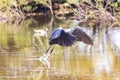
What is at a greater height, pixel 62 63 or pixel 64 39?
pixel 64 39

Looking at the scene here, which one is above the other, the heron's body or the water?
the heron's body

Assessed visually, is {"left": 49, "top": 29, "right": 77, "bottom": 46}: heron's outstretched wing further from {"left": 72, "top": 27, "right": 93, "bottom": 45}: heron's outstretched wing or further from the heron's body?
{"left": 72, "top": 27, "right": 93, "bottom": 45}: heron's outstretched wing

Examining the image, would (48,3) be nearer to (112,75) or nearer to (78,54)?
(78,54)

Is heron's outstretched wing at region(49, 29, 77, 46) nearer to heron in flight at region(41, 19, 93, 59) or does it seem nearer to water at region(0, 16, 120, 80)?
heron in flight at region(41, 19, 93, 59)

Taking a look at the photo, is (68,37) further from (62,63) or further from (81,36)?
(62,63)

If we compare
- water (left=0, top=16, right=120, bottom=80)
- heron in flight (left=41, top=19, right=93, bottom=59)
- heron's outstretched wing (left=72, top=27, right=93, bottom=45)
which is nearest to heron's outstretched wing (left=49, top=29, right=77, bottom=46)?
heron in flight (left=41, top=19, right=93, bottom=59)

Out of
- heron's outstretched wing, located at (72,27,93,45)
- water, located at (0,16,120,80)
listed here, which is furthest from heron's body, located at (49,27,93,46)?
water, located at (0,16,120,80)

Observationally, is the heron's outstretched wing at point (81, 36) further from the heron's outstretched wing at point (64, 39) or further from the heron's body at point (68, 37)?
the heron's outstretched wing at point (64, 39)

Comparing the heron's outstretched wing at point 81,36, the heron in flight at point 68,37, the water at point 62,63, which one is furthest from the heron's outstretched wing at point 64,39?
the water at point 62,63

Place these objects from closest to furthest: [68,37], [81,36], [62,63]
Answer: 1. [68,37]
2. [81,36]
3. [62,63]

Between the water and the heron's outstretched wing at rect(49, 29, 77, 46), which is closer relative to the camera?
the heron's outstretched wing at rect(49, 29, 77, 46)

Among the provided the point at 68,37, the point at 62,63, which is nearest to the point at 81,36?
the point at 68,37

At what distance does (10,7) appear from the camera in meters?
42.2

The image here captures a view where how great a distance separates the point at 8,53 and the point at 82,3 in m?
23.2
